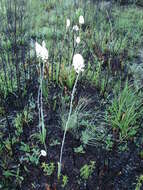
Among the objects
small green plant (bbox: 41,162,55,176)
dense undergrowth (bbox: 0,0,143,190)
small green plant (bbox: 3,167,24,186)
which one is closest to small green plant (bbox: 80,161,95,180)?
dense undergrowth (bbox: 0,0,143,190)

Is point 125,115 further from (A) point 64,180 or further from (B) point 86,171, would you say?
(A) point 64,180

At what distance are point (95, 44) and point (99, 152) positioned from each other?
6.55 feet

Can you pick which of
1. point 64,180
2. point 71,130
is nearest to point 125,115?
point 71,130

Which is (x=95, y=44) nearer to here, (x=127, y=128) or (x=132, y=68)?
(x=132, y=68)

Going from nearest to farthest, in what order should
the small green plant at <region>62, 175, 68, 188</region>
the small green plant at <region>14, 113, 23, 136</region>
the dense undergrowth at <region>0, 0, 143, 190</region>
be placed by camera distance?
1. the small green plant at <region>62, 175, 68, 188</region>
2. the dense undergrowth at <region>0, 0, 143, 190</region>
3. the small green plant at <region>14, 113, 23, 136</region>

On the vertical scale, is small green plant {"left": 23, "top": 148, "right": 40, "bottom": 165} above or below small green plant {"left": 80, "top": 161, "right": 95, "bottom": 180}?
above

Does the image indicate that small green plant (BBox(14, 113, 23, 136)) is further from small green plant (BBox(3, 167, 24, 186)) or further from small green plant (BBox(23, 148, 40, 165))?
small green plant (BBox(3, 167, 24, 186))

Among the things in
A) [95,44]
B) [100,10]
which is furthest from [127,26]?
[95,44]

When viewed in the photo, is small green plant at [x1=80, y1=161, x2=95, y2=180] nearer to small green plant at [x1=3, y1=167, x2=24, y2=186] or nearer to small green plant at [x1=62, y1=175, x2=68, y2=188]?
small green plant at [x1=62, y1=175, x2=68, y2=188]

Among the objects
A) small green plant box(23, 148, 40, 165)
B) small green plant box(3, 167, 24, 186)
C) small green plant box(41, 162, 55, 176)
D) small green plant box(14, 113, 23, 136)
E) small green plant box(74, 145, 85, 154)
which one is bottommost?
small green plant box(3, 167, 24, 186)

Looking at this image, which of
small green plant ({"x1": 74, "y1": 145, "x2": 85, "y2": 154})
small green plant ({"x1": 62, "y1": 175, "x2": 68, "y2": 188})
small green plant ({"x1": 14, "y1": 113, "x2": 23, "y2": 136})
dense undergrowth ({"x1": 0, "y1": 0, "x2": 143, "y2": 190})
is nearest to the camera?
small green plant ({"x1": 62, "y1": 175, "x2": 68, "y2": 188})

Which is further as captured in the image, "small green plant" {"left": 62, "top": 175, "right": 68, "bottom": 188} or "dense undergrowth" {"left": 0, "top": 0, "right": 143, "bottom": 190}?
"dense undergrowth" {"left": 0, "top": 0, "right": 143, "bottom": 190}

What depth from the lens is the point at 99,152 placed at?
230 centimetres

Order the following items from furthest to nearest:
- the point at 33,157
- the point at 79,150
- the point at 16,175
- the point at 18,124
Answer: the point at 18,124 → the point at 79,150 → the point at 33,157 → the point at 16,175
